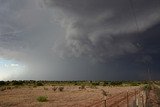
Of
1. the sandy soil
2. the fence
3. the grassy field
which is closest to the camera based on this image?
the fence

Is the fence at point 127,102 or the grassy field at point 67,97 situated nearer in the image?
the fence at point 127,102

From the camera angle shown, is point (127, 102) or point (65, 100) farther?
point (65, 100)

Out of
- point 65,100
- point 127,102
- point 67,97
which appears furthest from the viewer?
point 67,97

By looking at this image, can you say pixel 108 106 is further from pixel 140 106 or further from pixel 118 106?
pixel 140 106

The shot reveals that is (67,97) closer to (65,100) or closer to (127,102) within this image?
(65,100)

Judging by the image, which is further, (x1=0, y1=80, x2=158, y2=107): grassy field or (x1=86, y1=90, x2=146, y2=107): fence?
(x1=0, y1=80, x2=158, y2=107): grassy field

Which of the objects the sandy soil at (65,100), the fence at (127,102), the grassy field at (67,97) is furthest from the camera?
the grassy field at (67,97)

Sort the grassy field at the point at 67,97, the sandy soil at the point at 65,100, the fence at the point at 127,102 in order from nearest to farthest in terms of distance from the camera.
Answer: the fence at the point at 127,102, the sandy soil at the point at 65,100, the grassy field at the point at 67,97

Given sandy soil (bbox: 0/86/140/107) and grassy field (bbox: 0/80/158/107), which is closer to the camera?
sandy soil (bbox: 0/86/140/107)

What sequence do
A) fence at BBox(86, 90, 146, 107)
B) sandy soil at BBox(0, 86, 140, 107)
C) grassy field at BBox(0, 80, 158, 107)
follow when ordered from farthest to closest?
grassy field at BBox(0, 80, 158, 107)
sandy soil at BBox(0, 86, 140, 107)
fence at BBox(86, 90, 146, 107)

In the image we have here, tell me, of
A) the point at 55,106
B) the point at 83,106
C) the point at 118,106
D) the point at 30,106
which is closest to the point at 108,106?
the point at 118,106

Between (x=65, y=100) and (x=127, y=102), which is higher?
(x=127, y=102)

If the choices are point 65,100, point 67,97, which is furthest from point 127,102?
point 67,97

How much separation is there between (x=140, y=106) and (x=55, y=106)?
1381cm
